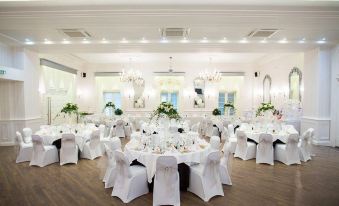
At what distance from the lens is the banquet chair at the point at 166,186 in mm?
3773

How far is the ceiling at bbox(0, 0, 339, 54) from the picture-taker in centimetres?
544

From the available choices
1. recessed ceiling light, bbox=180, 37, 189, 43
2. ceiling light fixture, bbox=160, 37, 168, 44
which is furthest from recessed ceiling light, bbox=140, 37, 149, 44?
recessed ceiling light, bbox=180, 37, 189, 43

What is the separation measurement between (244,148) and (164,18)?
173 inches

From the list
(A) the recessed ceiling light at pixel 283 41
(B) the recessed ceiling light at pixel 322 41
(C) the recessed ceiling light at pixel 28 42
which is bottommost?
(C) the recessed ceiling light at pixel 28 42

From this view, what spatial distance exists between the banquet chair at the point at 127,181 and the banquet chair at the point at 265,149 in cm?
360

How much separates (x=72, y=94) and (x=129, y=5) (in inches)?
369

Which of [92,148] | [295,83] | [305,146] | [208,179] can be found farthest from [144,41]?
[295,83]

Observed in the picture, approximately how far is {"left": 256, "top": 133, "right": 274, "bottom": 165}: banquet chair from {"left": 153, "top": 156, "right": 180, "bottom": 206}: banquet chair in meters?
3.39

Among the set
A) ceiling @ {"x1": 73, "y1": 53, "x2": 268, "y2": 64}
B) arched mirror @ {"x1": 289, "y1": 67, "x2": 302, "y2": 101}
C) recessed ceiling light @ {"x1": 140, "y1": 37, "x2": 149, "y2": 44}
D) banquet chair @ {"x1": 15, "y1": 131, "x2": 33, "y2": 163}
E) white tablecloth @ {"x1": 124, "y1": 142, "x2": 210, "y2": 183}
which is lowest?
banquet chair @ {"x1": 15, "y1": 131, "x2": 33, "y2": 163}

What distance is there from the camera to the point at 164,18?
574 cm

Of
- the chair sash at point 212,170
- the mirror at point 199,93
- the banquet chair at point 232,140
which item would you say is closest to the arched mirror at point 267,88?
the mirror at point 199,93

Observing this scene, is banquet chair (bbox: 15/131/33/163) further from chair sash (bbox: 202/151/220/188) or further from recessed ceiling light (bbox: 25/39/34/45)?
chair sash (bbox: 202/151/220/188)

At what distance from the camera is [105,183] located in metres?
4.61

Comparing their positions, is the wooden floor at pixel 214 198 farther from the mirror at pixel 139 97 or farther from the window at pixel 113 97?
the window at pixel 113 97
